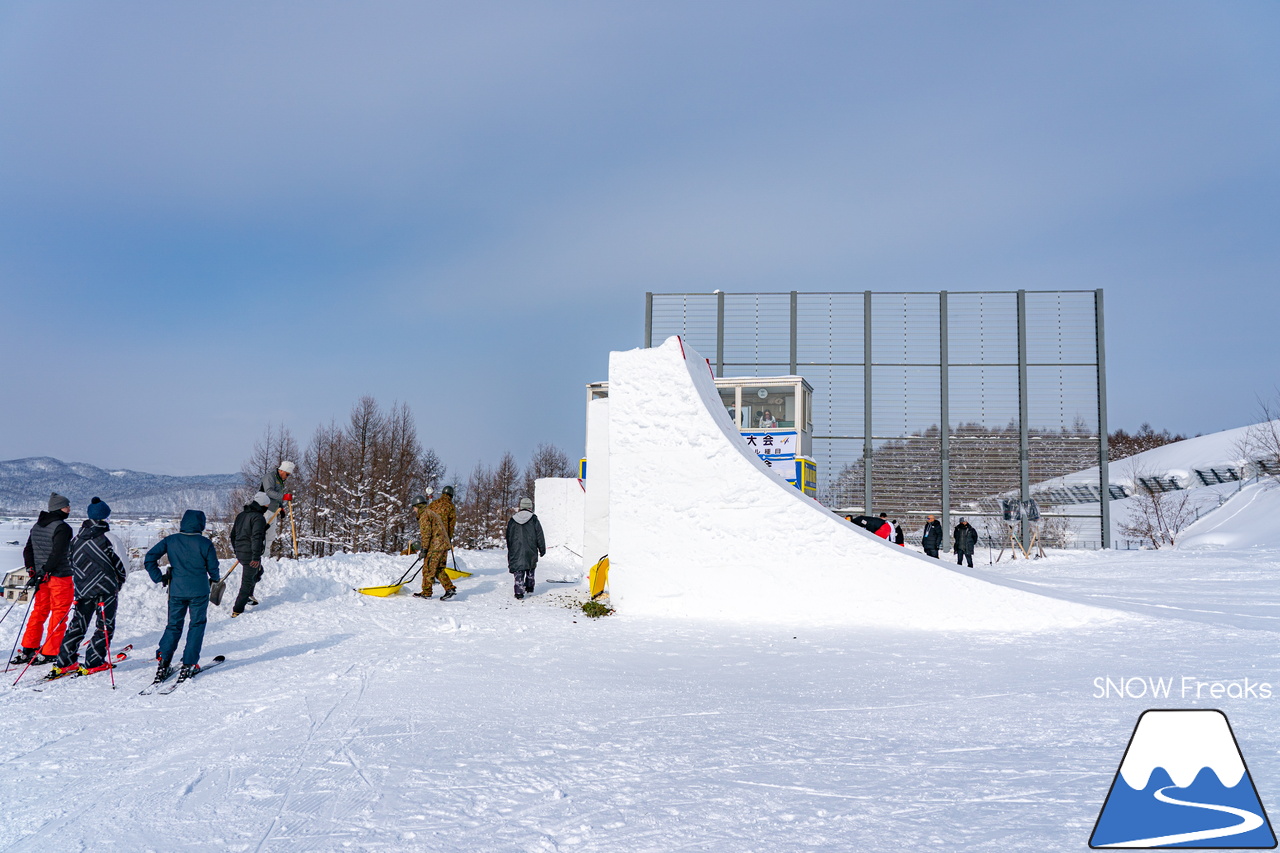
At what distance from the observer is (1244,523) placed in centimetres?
2664

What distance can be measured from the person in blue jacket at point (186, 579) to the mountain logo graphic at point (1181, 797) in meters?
6.38

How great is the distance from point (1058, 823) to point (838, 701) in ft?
7.70

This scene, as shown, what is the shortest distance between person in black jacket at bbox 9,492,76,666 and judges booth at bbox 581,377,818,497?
1222 cm

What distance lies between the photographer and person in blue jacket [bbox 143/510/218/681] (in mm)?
6395

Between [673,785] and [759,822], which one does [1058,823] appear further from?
[673,785]

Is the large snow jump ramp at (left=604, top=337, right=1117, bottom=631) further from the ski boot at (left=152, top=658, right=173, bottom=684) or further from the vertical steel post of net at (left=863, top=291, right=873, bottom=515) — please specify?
the vertical steel post of net at (left=863, top=291, right=873, bottom=515)

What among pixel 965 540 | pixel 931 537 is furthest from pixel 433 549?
pixel 965 540

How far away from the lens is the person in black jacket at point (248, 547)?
31.3 ft

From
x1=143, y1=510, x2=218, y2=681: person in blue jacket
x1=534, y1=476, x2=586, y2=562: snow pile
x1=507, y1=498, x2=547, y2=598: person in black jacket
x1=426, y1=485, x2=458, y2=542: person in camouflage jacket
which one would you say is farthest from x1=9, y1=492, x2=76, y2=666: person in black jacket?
x1=534, y1=476, x2=586, y2=562: snow pile

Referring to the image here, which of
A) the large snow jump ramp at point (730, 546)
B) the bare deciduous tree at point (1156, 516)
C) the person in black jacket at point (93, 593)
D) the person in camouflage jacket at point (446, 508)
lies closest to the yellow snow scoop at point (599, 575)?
the large snow jump ramp at point (730, 546)

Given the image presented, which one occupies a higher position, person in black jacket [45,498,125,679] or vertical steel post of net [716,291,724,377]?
vertical steel post of net [716,291,724,377]

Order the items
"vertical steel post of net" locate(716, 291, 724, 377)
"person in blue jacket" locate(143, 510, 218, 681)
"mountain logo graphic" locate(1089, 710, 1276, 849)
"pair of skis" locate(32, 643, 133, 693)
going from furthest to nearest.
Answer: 1. "vertical steel post of net" locate(716, 291, 724, 377)
2. "person in blue jacket" locate(143, 510, 218, 681)
3. "pair of skis" locate(32, 643, 133, 693)
4. "mountain logo graphic" locate(1089, 710, 1276, 849)

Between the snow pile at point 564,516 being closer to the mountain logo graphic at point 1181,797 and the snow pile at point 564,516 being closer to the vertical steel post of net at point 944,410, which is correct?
the vertical steel post of net at point 944,410

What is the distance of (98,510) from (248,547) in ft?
9.60
